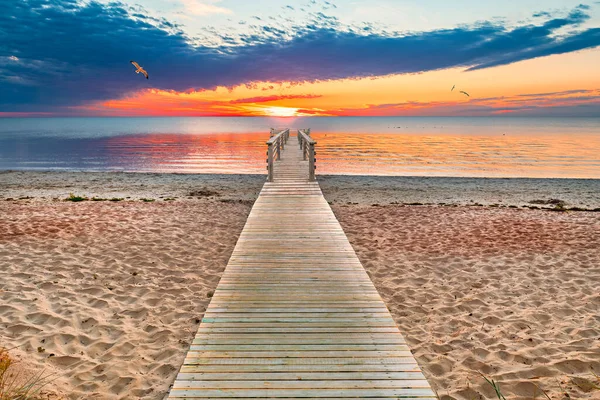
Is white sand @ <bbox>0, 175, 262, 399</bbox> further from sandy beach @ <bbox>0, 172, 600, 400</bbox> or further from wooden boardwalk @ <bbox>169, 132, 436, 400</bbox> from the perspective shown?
wooden boardwalk @ <bbox>169, 132, 436, 400</bbox>

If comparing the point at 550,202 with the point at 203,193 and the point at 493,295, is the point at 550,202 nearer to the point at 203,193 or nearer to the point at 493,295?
the point at 493,295

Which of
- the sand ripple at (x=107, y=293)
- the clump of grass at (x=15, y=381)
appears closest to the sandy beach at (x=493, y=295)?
the sand ripple at (x=107, y=293)

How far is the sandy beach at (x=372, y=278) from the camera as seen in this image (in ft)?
13.2

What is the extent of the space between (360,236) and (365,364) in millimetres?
6223

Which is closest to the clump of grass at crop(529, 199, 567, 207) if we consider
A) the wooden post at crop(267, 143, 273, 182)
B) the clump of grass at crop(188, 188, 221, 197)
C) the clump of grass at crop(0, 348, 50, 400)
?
the wooden post at crop(267, 143, 273, 182)

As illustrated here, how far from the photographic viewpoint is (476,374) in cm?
400

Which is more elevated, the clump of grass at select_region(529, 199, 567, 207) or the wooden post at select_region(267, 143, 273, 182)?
the wooden post at select_region(267, 143, 273, 182)

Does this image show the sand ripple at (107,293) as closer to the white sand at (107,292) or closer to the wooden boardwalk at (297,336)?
the white sand at (107,292)

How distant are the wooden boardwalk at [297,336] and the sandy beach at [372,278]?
740 mm

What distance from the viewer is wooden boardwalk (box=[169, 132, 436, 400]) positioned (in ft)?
10.0

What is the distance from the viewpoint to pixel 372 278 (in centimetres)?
669

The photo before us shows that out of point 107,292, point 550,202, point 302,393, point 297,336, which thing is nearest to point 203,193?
point 107,292

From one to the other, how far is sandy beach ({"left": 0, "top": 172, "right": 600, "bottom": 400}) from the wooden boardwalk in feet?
2.43

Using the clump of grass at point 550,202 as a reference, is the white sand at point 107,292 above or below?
above
